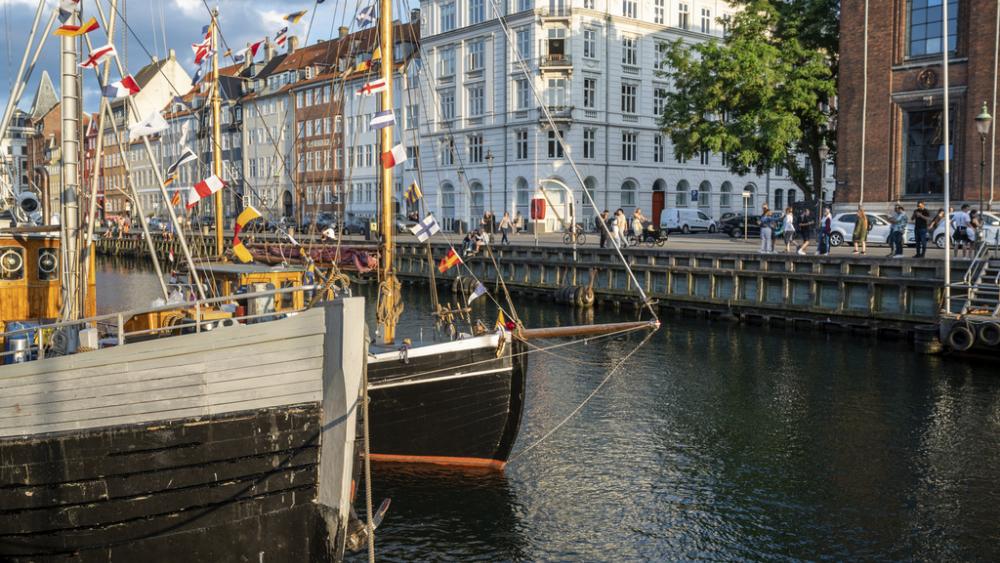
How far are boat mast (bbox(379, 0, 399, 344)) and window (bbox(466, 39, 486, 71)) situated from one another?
180 ft

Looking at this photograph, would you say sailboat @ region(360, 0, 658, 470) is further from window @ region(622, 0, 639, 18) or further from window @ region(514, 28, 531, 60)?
window @ region(622, 0, 639, 18)

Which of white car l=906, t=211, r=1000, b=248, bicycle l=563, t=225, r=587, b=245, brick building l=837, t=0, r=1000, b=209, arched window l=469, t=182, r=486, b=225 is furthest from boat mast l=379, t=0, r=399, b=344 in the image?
arched window l=469, t=182, r=486, b=225

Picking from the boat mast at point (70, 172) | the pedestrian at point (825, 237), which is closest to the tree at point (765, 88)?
the pedestrian at point (825, 237)

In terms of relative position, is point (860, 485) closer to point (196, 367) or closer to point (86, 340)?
point (196, 367)

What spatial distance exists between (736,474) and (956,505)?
11.1 ft

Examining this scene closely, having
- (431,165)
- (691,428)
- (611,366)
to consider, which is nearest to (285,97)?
(431,165)

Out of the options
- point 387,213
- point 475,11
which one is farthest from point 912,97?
point 475,11

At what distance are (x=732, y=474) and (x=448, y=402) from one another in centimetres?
508

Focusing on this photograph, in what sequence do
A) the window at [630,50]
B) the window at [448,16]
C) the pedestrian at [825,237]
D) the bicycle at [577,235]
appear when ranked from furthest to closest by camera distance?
1. the window at [448,16]
2. the window at [630,50]
3. the bicycle at [577,235]
4. the pedestrian at [825,237]

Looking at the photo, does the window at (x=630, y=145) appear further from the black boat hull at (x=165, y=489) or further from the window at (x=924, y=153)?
the black boat hull at (x=165, y=489)

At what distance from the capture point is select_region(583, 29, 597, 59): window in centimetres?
6719

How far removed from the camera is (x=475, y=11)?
233 feet

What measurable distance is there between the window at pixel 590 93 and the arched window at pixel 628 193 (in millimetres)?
6551

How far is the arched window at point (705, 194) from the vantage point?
75438mm
